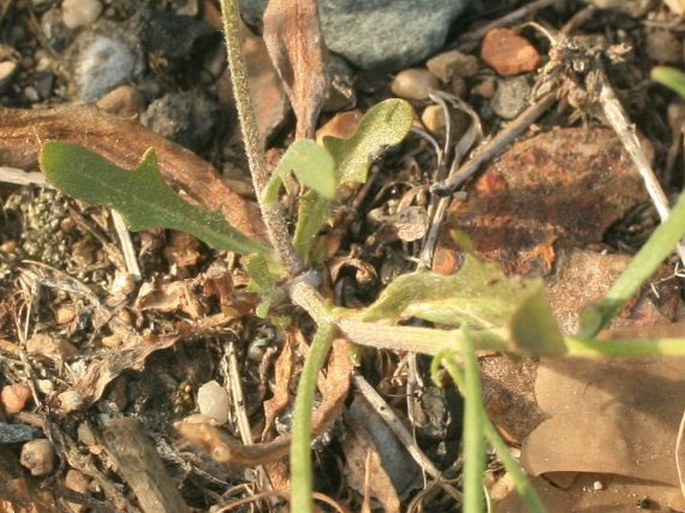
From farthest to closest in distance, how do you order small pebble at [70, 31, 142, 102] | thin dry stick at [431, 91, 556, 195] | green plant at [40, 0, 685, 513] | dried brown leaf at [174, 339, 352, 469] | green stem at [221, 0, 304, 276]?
small pebble at [70, 31, 142, 102]
thin dry stick at [431, 91, 556, 195]
green stem at [221, 0, 304, 276]
dried brown leaf at [174, 339, 352, 469]
green plant at [40, 0, 685, 513]

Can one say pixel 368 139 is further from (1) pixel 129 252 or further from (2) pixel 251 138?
(1) pixel 129 252

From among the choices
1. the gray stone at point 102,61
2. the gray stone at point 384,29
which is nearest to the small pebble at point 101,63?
the gray stone at point 102,61

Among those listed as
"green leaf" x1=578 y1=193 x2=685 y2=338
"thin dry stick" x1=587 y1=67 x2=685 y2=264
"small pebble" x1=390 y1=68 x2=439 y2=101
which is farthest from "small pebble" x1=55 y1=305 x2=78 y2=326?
"thin dry stick" x1=587 y1=67 x2=685 y2=264

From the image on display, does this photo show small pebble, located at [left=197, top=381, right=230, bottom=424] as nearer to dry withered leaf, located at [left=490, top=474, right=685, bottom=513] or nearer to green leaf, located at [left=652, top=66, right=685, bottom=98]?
dry withered leaf, located at [left=490, top=474, right=685, bottom=513]

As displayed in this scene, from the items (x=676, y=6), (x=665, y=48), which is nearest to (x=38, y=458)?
(x=665, y=48)

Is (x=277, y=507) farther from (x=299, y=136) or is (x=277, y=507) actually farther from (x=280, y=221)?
(x=299, y=136)

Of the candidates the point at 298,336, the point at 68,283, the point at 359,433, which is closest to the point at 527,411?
the point at 359,433
